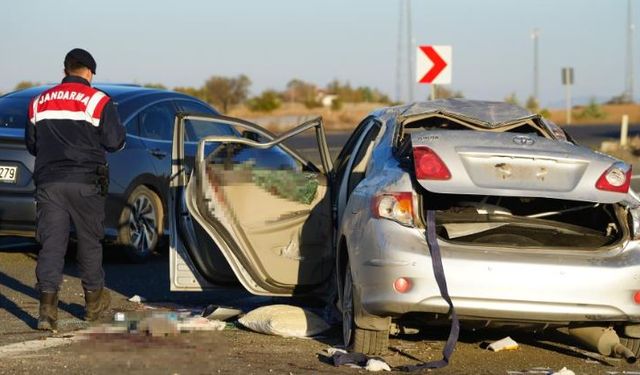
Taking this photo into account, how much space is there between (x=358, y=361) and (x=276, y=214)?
5.08 ft

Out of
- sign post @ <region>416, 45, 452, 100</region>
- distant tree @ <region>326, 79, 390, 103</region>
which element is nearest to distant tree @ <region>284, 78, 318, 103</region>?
distant tree @ <region>326, 79, 390, 103</region>

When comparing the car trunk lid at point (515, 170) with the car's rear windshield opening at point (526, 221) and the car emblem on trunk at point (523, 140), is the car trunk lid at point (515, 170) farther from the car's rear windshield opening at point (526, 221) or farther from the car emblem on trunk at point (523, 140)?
the car's rear windshield opening at point (526, 221)

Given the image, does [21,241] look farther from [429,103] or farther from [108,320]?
[429,103]

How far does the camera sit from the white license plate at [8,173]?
10.7 metres

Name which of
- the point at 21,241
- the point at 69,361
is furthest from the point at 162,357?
the point at 21,241

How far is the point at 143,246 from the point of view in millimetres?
11547

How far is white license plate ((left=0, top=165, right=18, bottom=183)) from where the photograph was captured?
10.7 meters

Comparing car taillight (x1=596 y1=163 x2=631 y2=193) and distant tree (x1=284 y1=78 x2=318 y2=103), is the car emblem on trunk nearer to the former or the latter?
car taillight (x1=596 y1=163 x2=631 y2=193)

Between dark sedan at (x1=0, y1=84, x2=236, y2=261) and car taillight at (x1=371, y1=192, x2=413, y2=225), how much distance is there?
403cm

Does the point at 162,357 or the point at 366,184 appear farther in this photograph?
the point at 366,184

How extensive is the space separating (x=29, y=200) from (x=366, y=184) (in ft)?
14.5

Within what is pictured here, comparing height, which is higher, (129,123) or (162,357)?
(129,123)

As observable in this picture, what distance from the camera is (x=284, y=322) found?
7.78 meters

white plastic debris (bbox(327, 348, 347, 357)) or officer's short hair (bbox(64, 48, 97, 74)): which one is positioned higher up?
officer's short hair (bbox(64, 48, 97, 74))
